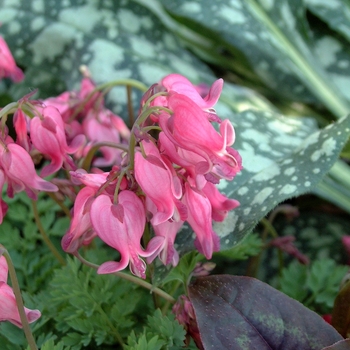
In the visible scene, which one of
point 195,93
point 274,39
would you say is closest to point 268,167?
point 195,93

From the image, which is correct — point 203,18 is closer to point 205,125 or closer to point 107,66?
point 107,66

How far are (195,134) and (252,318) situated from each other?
222 millimetres

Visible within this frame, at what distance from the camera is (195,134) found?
0.53 meters

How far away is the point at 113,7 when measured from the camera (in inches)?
49.5

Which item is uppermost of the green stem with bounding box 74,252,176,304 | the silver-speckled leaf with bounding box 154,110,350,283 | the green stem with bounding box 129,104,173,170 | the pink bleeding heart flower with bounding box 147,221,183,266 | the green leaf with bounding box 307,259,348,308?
the green stem with bounding box 129,104,173,170

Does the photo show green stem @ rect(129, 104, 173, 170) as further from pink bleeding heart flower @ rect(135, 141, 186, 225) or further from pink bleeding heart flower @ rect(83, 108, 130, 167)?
pink bleeding heart flower @ rect(83, 108, 130, 167)

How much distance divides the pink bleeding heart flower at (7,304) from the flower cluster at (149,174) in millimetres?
72

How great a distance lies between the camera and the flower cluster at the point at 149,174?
1.75 ft

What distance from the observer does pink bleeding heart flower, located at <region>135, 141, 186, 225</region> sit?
20.9 inches

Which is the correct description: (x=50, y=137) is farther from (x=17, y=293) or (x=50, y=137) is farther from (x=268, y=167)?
(x=268, y=167)

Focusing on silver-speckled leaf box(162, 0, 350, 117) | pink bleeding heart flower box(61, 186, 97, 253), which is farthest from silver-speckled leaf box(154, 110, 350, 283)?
silver-speckled leaf box(162, 0, 350, 117)

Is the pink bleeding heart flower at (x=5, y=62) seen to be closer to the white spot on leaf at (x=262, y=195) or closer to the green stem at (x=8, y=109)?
the green stem at (x=8, y=109)

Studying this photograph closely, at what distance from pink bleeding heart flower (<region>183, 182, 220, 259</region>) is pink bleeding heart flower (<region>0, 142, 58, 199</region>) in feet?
0.54

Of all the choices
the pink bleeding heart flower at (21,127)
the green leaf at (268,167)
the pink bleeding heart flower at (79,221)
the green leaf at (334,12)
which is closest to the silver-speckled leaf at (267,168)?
the green leaf at (268,167)
